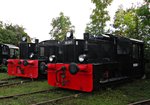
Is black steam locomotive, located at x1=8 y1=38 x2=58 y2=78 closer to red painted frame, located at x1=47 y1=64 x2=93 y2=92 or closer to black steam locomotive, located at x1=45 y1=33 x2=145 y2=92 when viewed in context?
black steam locomotive, located at x1=45 y1=33 x2=145 y2=92

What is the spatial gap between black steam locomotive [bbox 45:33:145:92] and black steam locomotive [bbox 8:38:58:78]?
6.22 ft

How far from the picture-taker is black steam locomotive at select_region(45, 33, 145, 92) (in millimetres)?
7906

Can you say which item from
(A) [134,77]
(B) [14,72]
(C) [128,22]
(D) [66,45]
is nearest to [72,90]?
(D) [66,45]

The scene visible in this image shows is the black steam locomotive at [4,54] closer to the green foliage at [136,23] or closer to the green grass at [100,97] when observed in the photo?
the green grass at [100,97]

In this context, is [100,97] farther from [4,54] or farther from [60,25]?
[60,25]

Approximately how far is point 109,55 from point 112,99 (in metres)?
2.66

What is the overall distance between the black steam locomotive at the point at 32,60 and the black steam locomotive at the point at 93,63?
190 cm

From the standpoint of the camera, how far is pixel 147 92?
840 centimetres

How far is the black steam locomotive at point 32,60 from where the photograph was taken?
11.5 metres

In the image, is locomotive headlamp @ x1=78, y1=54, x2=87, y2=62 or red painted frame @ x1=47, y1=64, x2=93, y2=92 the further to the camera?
locomotive headlamp @ x1=78, y1=54, x2=87, y2=62

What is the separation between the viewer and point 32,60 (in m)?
11.7

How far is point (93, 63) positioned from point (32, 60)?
4.44 metres

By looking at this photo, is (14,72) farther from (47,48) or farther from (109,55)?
(109,55)

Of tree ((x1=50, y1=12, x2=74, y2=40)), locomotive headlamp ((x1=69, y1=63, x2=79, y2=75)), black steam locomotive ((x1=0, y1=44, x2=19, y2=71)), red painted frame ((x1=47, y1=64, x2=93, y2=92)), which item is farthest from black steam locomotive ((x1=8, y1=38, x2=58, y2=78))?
tree ((x1=50, y1=12, x2=74, y2=40))
